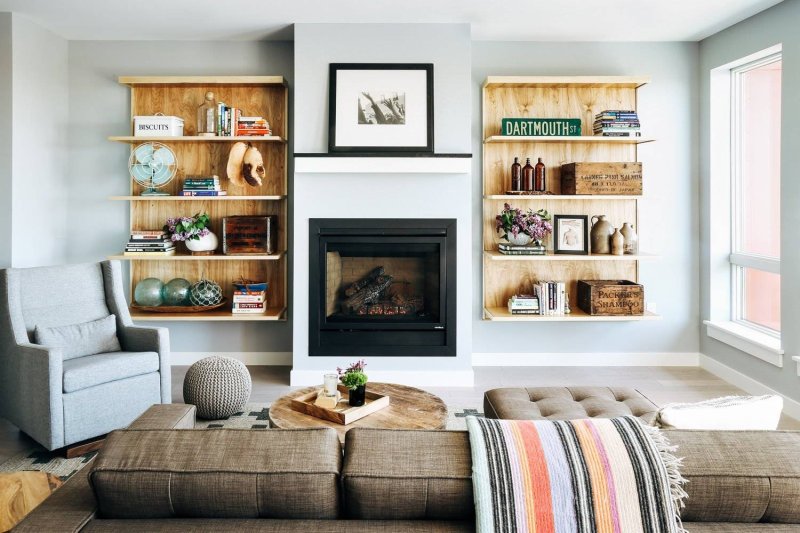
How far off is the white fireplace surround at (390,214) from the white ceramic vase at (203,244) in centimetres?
69

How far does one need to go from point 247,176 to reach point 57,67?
1.63 metres

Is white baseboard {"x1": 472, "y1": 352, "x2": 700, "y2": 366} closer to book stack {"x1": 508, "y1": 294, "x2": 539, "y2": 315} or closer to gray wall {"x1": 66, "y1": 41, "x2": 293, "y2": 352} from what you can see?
book stack {"x1": 508, "y1": 294, "x2": 539, "y2": 315}

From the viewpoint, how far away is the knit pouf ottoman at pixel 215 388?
142 inches

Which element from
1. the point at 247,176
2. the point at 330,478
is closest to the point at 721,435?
the point at 330,478

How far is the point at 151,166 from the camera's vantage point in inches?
187

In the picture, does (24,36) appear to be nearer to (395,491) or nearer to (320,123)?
(320,123)

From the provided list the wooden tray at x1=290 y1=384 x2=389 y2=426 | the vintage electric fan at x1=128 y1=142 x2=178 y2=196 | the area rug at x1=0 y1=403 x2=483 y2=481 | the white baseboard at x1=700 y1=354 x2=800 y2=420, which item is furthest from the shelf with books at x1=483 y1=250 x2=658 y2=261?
the vintage electric fan at x1=128 y1=142 x2=178 y2=196

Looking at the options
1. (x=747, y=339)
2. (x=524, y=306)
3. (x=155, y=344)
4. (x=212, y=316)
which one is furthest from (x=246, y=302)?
(x=747, y=339)

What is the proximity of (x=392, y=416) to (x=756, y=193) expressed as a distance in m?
3.31

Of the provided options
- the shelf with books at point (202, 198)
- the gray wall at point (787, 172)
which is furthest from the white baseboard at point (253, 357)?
the gray wall at point (787, 172)

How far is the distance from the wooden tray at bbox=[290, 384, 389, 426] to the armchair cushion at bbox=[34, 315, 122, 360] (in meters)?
1.39

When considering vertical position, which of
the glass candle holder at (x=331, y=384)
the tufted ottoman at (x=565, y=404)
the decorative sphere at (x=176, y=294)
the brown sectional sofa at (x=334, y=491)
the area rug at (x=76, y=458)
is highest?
the decorative sphere at (x=176, y=294)

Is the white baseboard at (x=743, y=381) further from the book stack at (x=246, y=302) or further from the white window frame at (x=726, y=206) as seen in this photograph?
the book stack at (x=246, y=302)

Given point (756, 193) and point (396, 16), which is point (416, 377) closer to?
point (396, 16)
